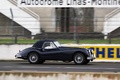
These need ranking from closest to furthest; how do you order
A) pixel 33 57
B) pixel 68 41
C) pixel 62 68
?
pixel 62 68 < pixel 33 57 < pixel 68 41

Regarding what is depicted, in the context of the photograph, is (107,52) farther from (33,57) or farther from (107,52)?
(33,57)

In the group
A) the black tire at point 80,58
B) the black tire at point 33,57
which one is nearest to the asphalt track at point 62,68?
the black tire at point 80,58

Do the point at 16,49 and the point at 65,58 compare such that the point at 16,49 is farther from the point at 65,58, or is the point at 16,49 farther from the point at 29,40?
the point at 65,58

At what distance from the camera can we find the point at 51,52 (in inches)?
755

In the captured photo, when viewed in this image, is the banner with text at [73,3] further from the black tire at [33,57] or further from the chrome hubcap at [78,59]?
the chrome hubcap at [78,59]

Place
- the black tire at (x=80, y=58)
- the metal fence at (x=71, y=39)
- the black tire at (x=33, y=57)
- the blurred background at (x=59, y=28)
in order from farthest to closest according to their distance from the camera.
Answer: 1. the blurred background at (x=59, y=28)
2. the metal fence at (x=71, y=39)
3. the black tire at (x=33, y=57)
4. the black tire at (x=80, y=58)

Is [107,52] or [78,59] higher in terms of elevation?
[107,52]

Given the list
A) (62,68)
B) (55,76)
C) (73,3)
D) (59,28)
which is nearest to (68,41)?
(73,3)

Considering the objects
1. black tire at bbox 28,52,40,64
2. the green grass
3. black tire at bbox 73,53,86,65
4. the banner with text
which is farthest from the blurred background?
black tire at bbox 73,53,86,65

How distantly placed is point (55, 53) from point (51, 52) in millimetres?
216

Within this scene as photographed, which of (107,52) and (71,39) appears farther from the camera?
(71,39)

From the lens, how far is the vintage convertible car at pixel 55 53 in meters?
18.7

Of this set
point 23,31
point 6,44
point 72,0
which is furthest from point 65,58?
point 23,31

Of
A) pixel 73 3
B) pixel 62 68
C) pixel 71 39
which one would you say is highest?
pixel 73 3
